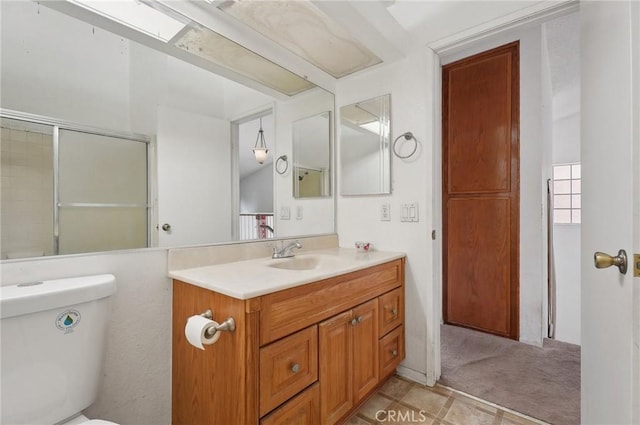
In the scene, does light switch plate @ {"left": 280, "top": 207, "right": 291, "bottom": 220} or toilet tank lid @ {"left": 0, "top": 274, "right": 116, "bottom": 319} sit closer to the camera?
toilet tank lid @ {"left": 0, "top": 274, "right": 116, "bottom": 319}

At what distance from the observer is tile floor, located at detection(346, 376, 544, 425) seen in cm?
146

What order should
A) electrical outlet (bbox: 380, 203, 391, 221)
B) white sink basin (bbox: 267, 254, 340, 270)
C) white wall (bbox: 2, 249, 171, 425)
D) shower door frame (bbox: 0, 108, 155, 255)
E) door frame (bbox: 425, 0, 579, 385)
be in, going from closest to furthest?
shower door frame (bbox: 0, 108, 155, 255)
white wall (bbox: 2, 249, 171, 425)
door frame (bbox: 425, 0, 579, 385)
white sink basin (bbox: 267, 254, 340, 270)
electrical outlet (bbox: 380, 203, 391, 221)

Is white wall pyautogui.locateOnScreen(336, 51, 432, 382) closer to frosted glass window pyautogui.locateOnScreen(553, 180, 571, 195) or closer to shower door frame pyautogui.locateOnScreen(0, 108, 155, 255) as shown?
shower door frame pyautogui.locateOnScreen(0, 108, 155, 255)

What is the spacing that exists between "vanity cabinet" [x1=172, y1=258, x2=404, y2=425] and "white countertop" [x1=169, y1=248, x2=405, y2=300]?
33 mm

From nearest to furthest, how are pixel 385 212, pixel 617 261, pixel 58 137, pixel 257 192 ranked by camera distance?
pixel 617 261
pixel 58 137
pixel 257 192
pixel 385 212

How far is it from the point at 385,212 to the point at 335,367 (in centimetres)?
102

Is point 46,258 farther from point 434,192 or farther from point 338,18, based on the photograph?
point 434,192

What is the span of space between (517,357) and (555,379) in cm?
29

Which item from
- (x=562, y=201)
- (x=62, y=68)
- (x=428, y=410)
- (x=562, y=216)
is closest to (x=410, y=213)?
(x=428, y=410)

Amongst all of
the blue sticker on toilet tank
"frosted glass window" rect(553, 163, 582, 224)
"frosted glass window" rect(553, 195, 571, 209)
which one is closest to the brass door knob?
the blue sticker on toilet tank

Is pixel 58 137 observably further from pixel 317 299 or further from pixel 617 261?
pixel 617 261

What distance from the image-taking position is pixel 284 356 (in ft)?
3.58

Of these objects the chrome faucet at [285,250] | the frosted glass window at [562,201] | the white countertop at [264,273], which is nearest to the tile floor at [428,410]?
the white countertop at [264,273]

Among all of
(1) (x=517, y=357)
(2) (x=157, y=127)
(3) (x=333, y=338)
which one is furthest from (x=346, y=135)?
(1) (x=517, y=357)
